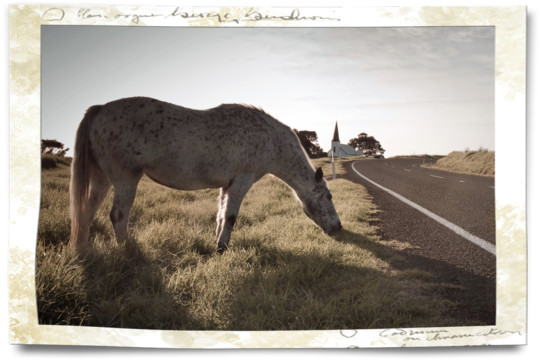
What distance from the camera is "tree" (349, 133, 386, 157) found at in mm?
2854

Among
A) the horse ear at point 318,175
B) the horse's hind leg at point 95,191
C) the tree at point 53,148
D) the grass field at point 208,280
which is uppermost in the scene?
the tree at point 53,148

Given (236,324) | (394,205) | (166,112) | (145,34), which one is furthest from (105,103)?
(394,205)

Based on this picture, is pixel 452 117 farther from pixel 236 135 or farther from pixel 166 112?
pixel 166 112

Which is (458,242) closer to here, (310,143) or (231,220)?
(310,143)

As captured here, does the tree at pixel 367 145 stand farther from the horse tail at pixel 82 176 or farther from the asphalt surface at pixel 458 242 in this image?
the horse tail at pixel 82 176

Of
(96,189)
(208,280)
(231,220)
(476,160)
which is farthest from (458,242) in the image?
(96,189)

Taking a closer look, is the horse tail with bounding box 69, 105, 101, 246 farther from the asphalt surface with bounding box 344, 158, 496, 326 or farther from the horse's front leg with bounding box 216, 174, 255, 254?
the asphalt surface with bounding box 344, 158, 496, 326

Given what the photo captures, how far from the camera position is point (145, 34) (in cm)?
273

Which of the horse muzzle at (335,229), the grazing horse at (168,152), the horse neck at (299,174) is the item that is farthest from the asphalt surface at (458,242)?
the grazing horse at (168,152)

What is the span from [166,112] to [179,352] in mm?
2016

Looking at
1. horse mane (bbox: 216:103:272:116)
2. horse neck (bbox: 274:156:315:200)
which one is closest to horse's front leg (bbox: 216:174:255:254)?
horse neck (bbox: 274:156:315:200)

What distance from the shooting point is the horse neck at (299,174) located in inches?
130

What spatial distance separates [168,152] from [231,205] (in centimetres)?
79

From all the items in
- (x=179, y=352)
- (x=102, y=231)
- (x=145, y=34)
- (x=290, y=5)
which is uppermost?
(x=290, y=5)
